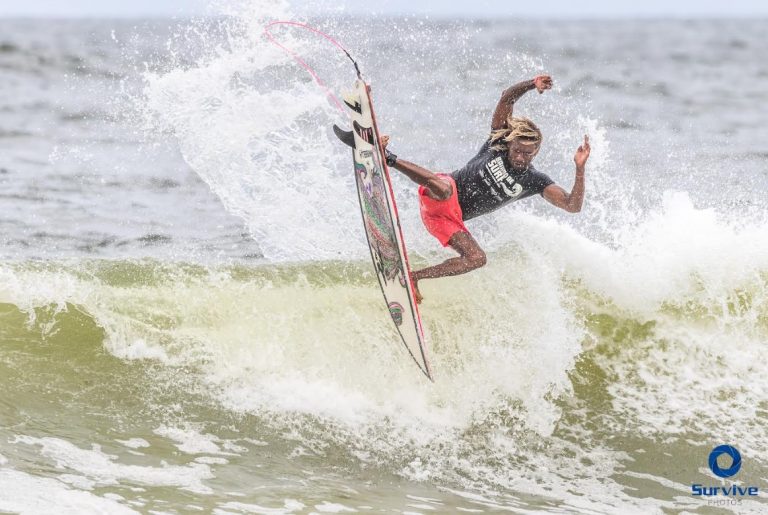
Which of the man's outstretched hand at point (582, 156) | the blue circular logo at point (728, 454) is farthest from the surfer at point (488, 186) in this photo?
the blue circular logo at point (728, 454)

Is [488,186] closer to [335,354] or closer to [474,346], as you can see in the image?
[474,346]

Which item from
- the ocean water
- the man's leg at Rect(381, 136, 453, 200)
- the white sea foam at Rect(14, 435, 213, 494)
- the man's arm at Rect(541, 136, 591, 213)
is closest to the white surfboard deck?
the man's leg at Rect(381, 136, 453, 200)

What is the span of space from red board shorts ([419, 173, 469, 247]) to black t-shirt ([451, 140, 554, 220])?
0.29 ft

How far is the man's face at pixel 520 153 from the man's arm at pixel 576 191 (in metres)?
0.25

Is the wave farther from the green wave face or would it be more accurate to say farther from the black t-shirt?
the black t-shirt

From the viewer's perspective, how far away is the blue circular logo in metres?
7.05

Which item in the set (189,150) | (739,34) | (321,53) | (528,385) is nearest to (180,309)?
(189,150)

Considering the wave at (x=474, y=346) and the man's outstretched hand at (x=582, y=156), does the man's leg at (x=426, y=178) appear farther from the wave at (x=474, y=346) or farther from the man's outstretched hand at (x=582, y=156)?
the wave at (x=474, y=346)

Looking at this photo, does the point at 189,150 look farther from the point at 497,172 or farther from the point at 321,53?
the point at 321,53

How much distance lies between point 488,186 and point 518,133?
1.52ft

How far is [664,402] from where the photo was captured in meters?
7.93

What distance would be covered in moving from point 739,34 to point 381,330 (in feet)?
174

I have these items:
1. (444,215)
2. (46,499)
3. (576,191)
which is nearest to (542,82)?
(576,191)

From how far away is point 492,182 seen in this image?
23.3 ft
